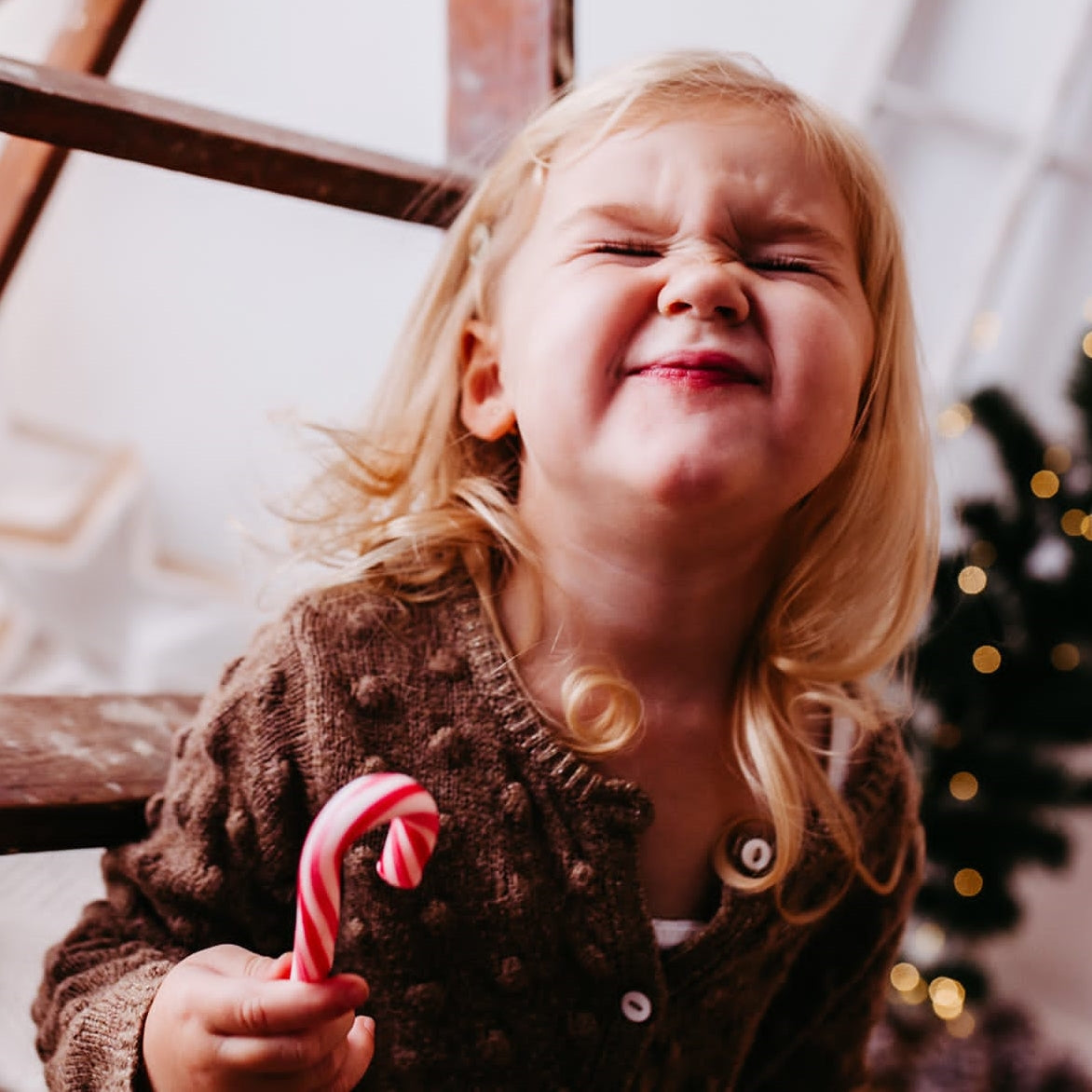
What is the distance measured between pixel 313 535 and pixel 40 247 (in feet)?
5.16

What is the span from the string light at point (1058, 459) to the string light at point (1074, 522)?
0.21 feet

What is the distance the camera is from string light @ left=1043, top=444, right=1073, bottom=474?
1845mm

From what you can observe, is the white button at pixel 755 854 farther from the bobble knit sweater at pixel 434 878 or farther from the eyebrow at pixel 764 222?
the eyebrow at pixel 764 222

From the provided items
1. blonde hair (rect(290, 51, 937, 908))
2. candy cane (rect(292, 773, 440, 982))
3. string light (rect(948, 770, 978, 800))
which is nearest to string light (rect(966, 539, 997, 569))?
string light (rect(948, 770, 978, 800))

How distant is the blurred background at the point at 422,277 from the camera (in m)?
1.85

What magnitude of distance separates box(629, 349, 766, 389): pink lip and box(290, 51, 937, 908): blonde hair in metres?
0.19

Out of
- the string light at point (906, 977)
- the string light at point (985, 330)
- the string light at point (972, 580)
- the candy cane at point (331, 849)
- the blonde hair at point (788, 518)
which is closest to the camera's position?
the candy cane at point (331, 849)

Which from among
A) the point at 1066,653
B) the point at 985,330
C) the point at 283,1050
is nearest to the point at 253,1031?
the point at 283,1050

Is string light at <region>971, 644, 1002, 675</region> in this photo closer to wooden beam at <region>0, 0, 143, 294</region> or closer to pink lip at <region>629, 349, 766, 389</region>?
pink lip at <region>629, 349, 766, 389</region>

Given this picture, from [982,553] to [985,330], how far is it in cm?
61

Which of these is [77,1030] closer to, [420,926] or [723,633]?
[420,926]

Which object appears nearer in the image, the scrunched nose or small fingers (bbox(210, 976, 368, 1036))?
small fingers (bbox(210, 976, 368, 1036))

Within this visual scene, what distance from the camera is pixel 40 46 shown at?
2.00 metres

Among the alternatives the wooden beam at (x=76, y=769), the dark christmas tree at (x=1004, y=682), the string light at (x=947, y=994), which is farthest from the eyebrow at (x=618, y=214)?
the string light at (x=947, y=994)
